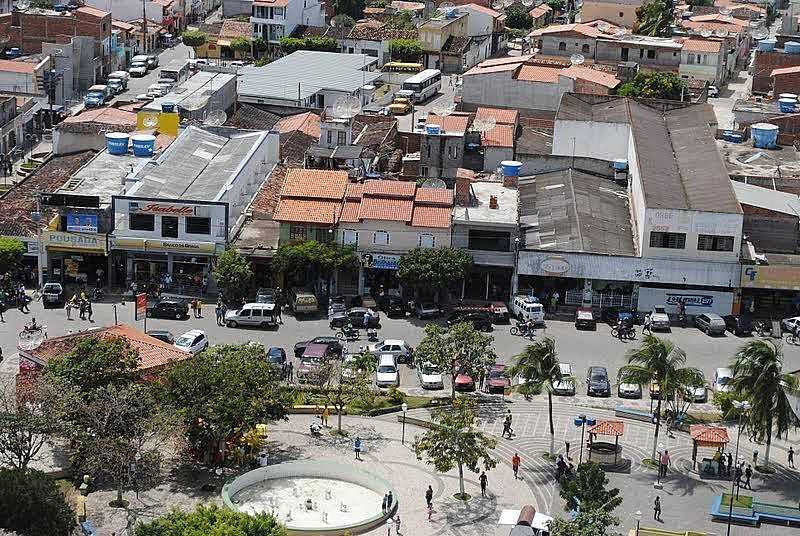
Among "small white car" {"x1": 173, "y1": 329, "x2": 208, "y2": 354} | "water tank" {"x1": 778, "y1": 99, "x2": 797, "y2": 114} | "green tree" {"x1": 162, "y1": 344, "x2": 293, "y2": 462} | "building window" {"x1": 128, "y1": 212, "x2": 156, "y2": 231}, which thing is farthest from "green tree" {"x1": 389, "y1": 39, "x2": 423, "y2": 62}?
"green tree" {"x1": 162, "y1": 344, "x2": 293, "y2": 462}

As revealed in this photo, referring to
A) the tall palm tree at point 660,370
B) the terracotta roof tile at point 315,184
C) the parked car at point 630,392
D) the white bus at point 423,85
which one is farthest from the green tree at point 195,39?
the tall palm tree at point 660,370

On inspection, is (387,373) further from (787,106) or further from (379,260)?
(787,106)

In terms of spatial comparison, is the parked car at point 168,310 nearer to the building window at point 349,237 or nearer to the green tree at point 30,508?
the building window at point 349,237

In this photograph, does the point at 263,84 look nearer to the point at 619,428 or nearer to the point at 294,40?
the point at 294,40

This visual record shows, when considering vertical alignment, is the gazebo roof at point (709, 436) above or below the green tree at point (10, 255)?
below

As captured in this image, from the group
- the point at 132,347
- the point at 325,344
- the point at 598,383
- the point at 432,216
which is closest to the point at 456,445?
the point at 598,383

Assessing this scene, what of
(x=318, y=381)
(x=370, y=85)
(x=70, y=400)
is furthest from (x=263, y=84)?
(x=70, y=400)

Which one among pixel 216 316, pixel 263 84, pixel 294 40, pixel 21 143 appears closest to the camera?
pixel 216 316
